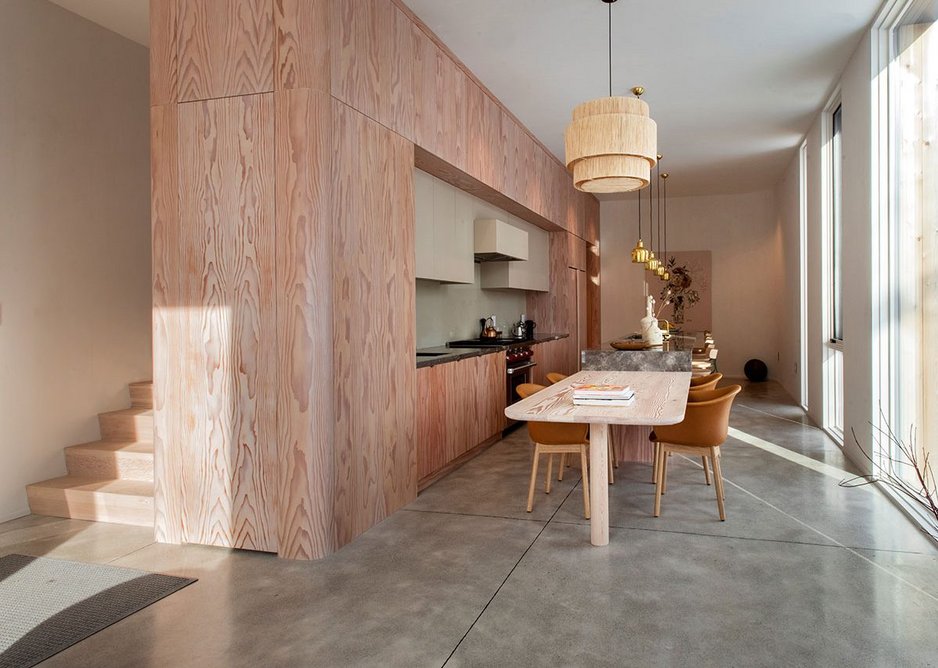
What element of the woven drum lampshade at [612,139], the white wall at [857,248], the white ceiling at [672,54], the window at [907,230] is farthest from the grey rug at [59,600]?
the white wall at [857,248]

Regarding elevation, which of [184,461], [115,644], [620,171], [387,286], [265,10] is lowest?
[115,644]

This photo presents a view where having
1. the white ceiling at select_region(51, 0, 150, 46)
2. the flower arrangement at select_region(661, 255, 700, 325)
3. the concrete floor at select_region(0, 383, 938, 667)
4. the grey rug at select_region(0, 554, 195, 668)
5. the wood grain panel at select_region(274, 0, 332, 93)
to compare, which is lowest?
the concrete floor at select_region(0, 383, 938, 667)

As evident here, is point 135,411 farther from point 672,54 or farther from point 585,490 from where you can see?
point 672,54

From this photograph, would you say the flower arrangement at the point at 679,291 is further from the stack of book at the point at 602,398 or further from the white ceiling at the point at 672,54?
the stack of book at the point at 602,398

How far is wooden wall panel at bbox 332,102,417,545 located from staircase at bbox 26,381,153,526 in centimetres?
126

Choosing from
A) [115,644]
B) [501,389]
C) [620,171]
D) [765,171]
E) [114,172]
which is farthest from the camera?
[765,171]

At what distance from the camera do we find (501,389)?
5.94 meters

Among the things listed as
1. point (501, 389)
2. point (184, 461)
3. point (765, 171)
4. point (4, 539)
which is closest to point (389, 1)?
point (184, 461)

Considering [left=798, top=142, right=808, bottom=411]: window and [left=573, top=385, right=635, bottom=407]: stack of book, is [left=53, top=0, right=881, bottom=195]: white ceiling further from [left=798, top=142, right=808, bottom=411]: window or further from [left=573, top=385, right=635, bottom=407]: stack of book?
[left=573, top=385, right=635, bottom=407]: stack of book

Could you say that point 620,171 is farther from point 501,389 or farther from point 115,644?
point 115,644

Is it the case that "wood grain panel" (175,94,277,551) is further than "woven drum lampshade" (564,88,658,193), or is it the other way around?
"woven drum lampshade" (564,88,658,193)

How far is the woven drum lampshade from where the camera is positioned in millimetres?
3479

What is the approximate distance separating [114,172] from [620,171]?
359 centimetres

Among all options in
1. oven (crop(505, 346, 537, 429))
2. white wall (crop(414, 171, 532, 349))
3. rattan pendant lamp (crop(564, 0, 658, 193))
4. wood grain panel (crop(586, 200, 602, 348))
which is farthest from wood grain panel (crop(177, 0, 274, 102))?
wood grain panel (crop(586, 200, 602, 348))
